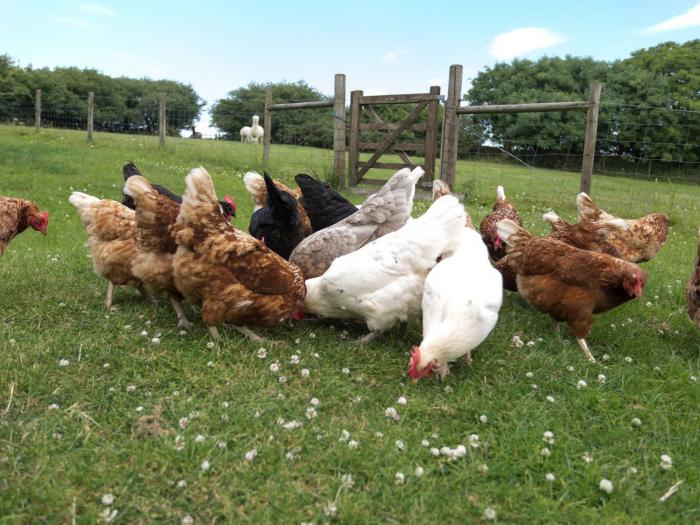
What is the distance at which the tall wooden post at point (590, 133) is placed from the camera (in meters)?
8.92

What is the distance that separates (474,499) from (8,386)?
2756 mm

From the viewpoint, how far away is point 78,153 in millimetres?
14203

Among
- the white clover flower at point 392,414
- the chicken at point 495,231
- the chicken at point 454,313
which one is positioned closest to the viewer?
the white clover flower at point 392,414

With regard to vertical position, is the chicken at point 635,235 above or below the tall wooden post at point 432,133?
below

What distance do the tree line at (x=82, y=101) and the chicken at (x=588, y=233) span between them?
97.7 ft

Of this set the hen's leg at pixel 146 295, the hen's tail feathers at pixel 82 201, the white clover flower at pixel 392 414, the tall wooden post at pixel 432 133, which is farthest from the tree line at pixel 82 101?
the white clover flower at pixel 392 414

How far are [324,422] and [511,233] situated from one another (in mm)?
2759

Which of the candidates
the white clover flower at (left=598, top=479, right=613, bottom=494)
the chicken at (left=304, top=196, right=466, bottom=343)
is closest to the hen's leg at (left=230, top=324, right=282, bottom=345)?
the chicken at (left=304, top=196, right=466, bottom=343)

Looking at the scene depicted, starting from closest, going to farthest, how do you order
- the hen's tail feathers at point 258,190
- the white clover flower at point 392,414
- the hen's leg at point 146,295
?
the white clover flower at point 392,414, the hen's leg at point 146,295, the hen's tail feathers at point 258,190

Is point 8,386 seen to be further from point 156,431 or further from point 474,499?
point 474,499

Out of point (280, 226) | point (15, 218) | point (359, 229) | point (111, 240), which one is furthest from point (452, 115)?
point (15, 218)

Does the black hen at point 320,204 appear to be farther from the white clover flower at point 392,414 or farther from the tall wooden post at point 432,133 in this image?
the tall wooden post at point 432,133

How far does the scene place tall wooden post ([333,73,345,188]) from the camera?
460 inches

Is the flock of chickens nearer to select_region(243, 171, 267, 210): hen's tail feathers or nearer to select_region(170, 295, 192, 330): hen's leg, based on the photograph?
select_region(170, 295, 192, 330): hen's leg
